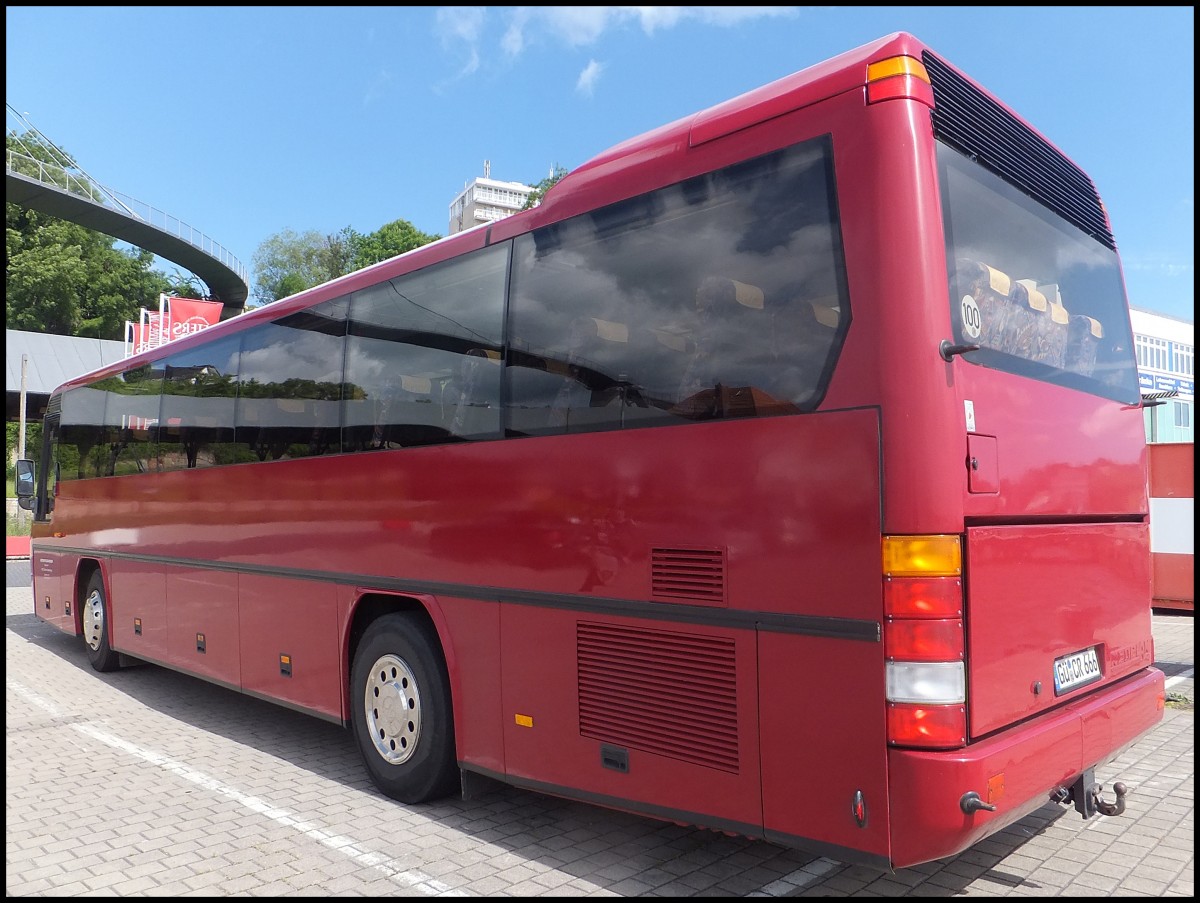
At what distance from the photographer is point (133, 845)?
4.80 meters

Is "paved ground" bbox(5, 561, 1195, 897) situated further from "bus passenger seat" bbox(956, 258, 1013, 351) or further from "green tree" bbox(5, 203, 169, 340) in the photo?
"green tree" bbox(5, 203, 169, 340)

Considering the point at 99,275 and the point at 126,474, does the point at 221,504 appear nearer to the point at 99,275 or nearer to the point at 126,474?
the point at 126,474

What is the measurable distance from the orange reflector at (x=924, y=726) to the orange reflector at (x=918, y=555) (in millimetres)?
476

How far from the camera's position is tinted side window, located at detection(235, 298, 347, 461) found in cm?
641

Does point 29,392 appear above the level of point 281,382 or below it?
above

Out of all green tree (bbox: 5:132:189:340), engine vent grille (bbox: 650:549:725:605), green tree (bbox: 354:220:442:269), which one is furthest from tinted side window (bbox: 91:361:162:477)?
green tree (bbox: 354:220:442:269)

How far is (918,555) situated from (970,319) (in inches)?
40.2

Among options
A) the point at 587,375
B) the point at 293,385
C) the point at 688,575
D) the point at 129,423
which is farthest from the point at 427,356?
the point at 129,423

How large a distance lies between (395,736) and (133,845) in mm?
1453

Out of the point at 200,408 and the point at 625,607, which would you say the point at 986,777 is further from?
the point at 200,408

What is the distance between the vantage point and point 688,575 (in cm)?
392

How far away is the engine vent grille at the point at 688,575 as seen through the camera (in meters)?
3.81

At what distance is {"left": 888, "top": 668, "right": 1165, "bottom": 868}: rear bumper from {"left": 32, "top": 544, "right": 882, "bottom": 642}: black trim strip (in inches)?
18.5

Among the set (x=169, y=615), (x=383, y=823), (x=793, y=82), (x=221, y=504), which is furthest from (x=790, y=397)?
(x=169, y=615)
